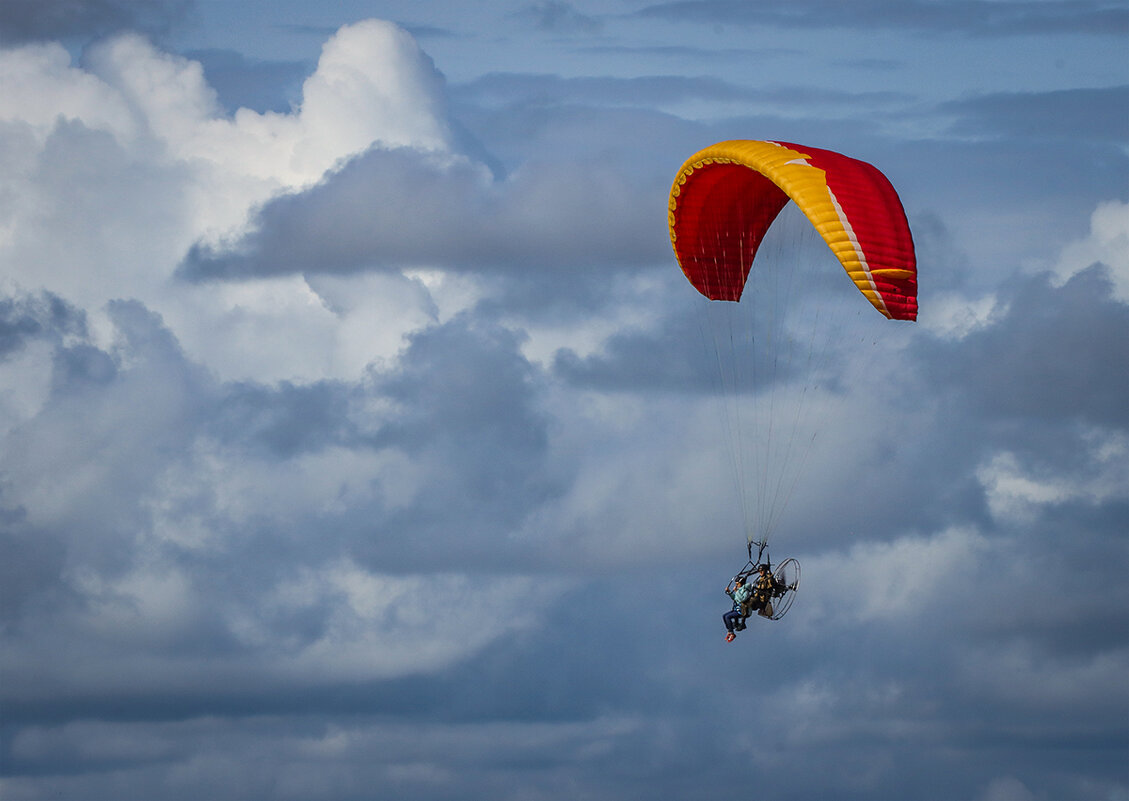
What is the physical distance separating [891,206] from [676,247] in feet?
31.4

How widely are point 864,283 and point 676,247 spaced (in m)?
10.8

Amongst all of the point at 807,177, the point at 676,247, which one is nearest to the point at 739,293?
the point at 676,247

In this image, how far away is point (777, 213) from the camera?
306 feet

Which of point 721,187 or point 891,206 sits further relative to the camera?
point 721,187

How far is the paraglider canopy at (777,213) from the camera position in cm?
8194

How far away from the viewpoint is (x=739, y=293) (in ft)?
305

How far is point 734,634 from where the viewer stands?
86.4 m

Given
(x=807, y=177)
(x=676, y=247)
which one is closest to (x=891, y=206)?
(x=807, y=177)

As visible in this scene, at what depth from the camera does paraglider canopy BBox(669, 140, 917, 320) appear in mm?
81938

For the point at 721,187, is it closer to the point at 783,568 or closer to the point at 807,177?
the point at 807,177

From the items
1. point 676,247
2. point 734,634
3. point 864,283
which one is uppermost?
point 676,247

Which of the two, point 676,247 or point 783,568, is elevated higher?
point 676,247

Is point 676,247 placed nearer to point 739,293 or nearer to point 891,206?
point 739,293

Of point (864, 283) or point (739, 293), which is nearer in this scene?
point (864, 283)
